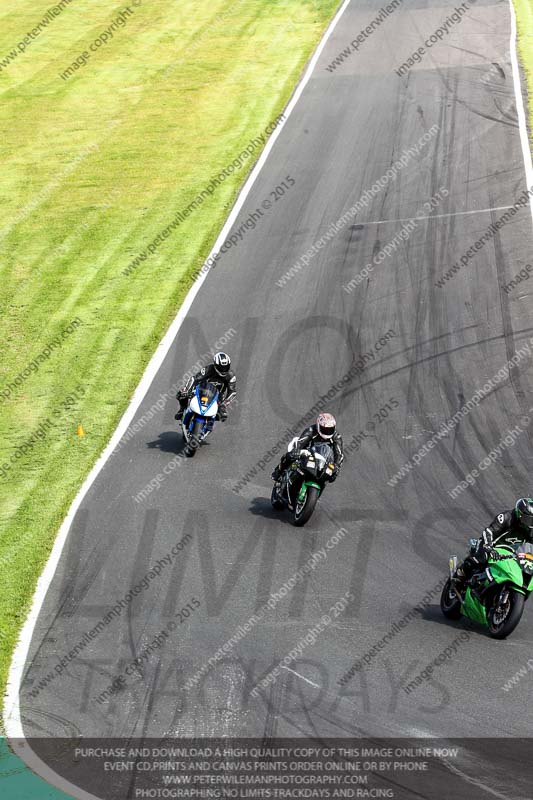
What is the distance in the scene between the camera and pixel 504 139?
32.4m

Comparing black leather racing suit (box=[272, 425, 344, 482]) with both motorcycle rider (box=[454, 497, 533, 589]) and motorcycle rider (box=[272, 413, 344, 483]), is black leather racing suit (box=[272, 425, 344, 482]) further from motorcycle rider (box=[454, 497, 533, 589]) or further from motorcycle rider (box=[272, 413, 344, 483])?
motorcycle rider (box=[454, 497, 533, 589])

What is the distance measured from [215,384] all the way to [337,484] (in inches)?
116

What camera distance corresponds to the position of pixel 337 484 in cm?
1752

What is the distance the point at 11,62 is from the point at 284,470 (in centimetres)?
3221

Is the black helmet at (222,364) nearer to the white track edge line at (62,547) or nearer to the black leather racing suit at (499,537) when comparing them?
the white track edge line at (62,547)

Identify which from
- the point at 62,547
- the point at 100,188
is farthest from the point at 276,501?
the point at 100,188

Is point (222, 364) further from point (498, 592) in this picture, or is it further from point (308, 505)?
point (498, 592)

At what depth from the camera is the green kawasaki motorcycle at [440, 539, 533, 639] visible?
492 inches

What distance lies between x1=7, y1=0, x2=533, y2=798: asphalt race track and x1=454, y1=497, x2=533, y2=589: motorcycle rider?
0.83 m

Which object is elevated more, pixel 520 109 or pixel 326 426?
pixel 326 426

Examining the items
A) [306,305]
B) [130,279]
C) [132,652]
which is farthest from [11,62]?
[132,652]

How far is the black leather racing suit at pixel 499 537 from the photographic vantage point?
518 inches

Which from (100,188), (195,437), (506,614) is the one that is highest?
(506,614)

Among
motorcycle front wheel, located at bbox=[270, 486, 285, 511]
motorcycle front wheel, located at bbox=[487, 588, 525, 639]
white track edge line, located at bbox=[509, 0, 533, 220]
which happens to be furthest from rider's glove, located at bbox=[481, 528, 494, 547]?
white track edge line, located at bbox=[509, 0, 533, 220]
